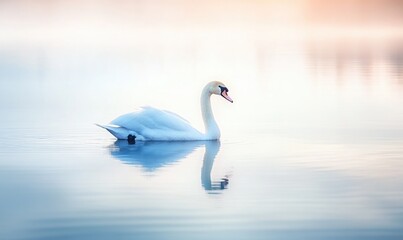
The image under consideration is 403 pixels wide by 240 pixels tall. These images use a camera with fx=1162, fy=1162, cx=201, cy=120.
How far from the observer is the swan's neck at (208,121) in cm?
1509

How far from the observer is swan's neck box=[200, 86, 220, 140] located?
15.1m

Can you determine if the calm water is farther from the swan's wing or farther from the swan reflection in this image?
the swan's wing

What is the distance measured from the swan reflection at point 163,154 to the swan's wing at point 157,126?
10 cm

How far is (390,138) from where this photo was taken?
1499 cm

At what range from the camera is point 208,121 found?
15.3m

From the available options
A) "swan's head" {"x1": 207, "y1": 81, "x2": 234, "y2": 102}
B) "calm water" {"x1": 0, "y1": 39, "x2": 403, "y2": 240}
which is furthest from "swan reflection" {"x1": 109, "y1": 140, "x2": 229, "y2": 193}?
"swan's head" {"x1": 207, "y1": 81, "x2": 234, "y2": 102}

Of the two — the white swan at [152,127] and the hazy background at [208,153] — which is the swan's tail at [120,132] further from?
the hazy background at [208,153]

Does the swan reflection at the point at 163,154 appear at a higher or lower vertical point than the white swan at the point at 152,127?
lower

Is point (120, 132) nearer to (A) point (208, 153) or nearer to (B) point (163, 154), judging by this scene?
(B) point (163, 154)

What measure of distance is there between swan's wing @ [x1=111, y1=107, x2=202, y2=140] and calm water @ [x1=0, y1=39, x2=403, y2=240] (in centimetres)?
18

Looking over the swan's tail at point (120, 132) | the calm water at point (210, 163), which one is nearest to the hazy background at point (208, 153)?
the calm water at point (210, 163)

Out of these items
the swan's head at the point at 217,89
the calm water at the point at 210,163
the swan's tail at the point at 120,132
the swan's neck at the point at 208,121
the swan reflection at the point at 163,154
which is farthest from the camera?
the swan's head at the point at 217,89

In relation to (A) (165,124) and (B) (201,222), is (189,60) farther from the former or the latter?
(B) (201,222)

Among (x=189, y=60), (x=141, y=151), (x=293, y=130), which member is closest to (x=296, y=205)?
(x=141, y=151)
